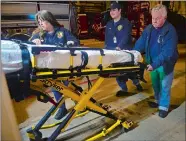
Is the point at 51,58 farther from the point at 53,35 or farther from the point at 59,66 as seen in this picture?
the point at 53,35

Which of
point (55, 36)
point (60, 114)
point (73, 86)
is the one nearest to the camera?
point (73, 86)

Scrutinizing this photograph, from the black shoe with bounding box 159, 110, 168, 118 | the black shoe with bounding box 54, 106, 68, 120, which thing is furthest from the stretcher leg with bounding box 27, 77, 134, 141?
the black shoe with bounding box 159, 110, 168, 118

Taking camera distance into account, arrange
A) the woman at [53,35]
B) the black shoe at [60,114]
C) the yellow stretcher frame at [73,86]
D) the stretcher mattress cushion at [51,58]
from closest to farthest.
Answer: the stretcher mattress cushion at [51,58]
the yellow stretcher frame at [73,86]
the woman at [53,35]
the black shoe at [60,114]

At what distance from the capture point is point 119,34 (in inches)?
120

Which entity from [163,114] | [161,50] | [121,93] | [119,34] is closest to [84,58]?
[161,50]

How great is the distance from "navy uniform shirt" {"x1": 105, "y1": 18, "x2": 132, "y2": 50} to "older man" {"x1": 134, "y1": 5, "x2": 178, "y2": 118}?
27cm

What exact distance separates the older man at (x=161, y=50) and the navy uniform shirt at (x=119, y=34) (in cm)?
27

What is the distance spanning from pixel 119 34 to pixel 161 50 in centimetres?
70

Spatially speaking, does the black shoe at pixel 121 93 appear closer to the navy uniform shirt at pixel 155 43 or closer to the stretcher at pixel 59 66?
the navy uniform shirt at pixel 155 43

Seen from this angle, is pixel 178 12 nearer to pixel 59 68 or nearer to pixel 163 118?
pixel 163 118

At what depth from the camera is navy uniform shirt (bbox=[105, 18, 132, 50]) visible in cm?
298

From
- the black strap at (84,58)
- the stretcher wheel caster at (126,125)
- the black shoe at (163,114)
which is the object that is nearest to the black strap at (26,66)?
the black strap at (84,58)

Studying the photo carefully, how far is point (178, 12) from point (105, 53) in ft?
17.3

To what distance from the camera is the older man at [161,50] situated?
2412 mm
